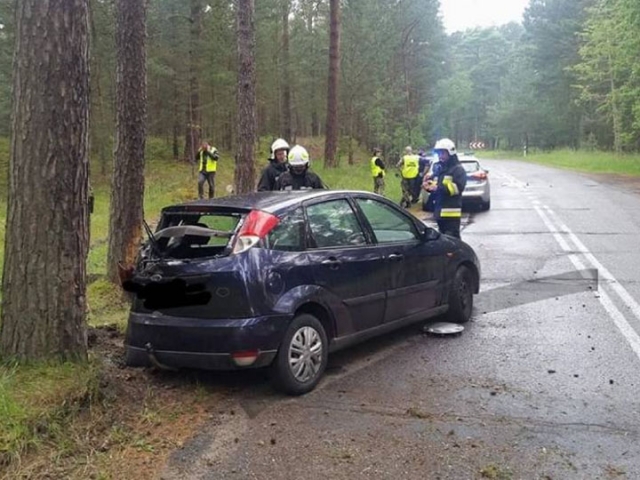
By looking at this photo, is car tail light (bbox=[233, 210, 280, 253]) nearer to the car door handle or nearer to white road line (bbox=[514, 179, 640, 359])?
the car door handle

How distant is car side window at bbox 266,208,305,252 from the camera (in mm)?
5070

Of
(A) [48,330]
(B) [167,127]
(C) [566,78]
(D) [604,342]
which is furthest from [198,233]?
(C) [566,78]

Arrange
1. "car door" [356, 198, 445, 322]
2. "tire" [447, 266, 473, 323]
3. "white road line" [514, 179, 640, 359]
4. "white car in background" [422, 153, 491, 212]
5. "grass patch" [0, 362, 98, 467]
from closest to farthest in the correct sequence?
1. "grass patch" [0, 362, 98, 467]
2. "car door" [356, 198, 445, 322]
3. "white road line" [514, 179, 640, 359]
4. "tire" [447, 266, 473, 323]
5. "white car in background" [422, 153, 491, 212]

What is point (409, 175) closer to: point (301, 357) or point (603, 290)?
point (603, 290)

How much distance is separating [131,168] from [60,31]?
12.2 ft

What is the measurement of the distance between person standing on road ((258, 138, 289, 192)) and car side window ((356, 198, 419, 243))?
2.85 m

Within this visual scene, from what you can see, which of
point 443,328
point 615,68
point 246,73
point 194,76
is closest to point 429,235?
point 443,328

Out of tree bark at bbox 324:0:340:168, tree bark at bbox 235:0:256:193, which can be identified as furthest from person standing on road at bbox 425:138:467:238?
tree bark at bbox 324:0:340:168

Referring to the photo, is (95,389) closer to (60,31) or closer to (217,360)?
(217,360)

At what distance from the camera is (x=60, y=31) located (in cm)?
445

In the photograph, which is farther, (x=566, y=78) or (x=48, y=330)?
(x=566, y=78)

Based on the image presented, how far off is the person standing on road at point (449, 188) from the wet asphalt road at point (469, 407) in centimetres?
127

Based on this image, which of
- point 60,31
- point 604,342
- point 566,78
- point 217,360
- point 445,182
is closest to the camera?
point 60,31

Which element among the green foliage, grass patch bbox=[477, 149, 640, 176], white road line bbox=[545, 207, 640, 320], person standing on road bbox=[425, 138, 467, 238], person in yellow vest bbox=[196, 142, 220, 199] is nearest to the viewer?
white road line bbox=[545, 207, 640, 320]
